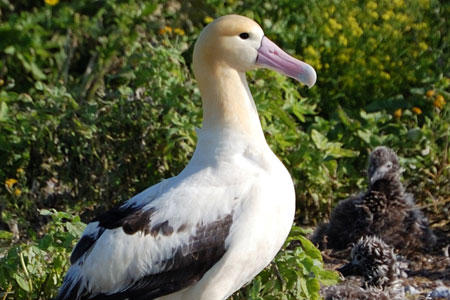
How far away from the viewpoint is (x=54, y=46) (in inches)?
332

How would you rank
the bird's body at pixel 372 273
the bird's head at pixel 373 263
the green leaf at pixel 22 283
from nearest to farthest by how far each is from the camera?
1. the green leaf at pixel 22 283
2. the bird's body at pixel 372 273
3. the bird's head at pixel 373 263

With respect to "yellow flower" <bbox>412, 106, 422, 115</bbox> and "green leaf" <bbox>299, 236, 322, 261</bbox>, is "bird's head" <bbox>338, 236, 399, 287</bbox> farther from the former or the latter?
"yellow flower" <bbox>412, 106, 422, 115</bbox>

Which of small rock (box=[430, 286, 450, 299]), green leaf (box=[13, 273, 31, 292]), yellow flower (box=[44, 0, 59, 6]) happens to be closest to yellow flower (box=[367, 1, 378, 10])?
yellow flower (box=[44, 0, 59, 6])

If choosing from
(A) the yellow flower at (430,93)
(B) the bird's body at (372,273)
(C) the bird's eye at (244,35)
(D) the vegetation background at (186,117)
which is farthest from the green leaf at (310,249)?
(A) the yellow flower at (430,93)

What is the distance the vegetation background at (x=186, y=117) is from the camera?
5.94 meters

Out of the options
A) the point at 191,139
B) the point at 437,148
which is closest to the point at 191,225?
the point at 191,139

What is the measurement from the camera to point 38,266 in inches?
197

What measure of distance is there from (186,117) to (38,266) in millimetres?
1601

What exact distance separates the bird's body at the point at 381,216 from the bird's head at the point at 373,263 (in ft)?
1.63

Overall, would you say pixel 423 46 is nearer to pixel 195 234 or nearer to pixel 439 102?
pixel 439 102

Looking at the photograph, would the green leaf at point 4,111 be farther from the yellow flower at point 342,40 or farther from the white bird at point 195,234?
the yellow flower at point 342,40

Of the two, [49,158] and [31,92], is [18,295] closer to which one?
[49,158]

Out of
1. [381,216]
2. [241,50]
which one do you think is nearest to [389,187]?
[381,216]

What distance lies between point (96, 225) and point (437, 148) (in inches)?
117
